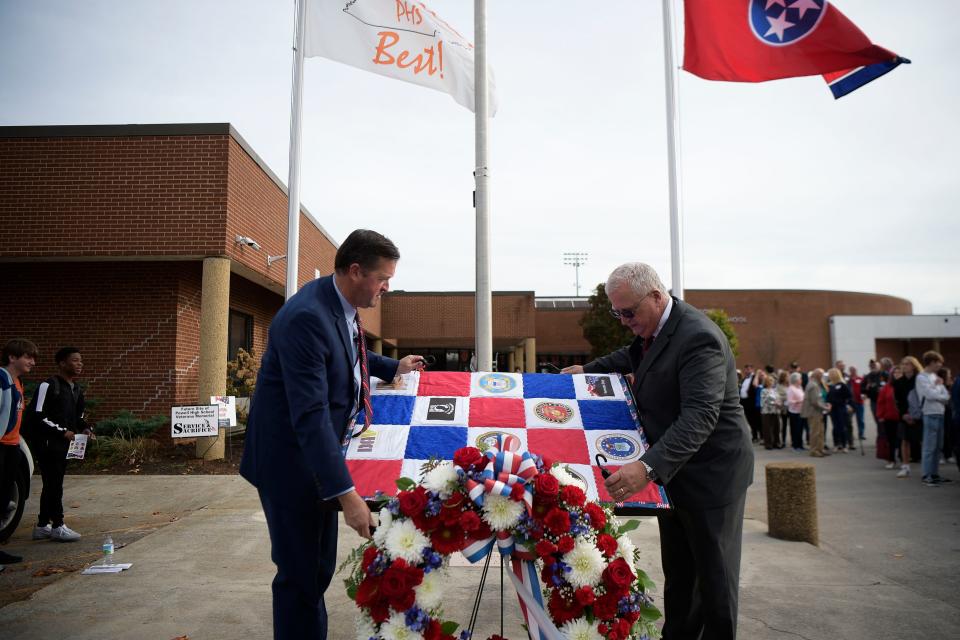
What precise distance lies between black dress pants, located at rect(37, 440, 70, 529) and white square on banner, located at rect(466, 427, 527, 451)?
526 centimetres

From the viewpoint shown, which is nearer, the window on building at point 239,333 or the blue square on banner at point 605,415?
the blue square on banner at point 605,415

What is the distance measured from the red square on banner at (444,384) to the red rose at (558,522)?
142 cm

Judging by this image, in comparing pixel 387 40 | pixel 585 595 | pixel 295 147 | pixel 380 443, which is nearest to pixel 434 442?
pixel 380 443

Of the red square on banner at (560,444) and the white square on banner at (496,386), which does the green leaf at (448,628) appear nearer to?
the red square on banner at (560,444)

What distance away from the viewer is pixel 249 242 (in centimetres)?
1227

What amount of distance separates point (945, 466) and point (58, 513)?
46.3 feet

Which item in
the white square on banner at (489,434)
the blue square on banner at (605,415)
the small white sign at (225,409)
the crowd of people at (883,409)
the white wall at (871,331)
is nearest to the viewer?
the white square on banner at (489,434)

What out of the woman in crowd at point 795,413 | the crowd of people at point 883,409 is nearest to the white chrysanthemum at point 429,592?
the crowd of people at point 883,409

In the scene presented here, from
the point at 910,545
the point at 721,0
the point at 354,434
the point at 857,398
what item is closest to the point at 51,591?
the point at 354,434

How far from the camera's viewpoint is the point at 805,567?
5.49 m

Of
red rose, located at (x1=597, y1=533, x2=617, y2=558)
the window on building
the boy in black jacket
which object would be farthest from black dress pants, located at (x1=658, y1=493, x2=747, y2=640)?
the window on building

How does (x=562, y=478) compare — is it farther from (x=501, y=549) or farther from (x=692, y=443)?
(x=692, y=443)

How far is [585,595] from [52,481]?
6.33m

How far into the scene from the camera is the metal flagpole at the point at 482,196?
6723mm
